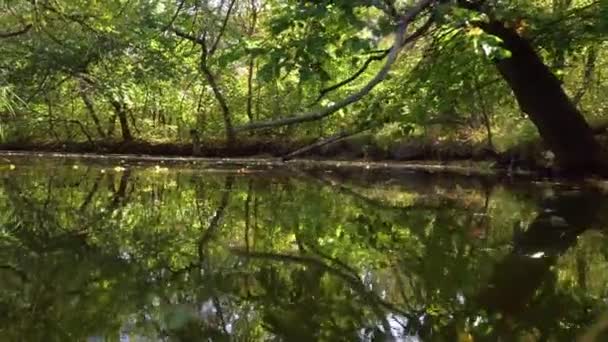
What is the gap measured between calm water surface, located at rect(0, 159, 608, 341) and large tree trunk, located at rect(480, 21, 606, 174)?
5.83ft

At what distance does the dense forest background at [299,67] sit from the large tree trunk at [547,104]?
2.0 inches

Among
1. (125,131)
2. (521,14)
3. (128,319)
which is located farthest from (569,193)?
(125,131)

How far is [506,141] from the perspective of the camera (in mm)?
15164

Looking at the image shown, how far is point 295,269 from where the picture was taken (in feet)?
13.5

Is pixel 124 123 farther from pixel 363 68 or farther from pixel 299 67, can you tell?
pixel 363 68

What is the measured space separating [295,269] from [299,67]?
133 centimetres

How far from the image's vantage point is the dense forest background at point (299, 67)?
4.67 metres

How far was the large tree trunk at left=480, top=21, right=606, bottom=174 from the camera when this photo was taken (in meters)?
8.45

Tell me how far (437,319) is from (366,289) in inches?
23.0

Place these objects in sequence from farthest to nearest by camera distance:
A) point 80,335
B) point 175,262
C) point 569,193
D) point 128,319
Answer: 1. point 569,193
2. point 175,262
3. point 128,319
4. point 80,335

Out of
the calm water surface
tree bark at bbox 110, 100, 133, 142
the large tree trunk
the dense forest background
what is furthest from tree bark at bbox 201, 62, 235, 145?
tree bark at bbox 110, 100, 133, 142

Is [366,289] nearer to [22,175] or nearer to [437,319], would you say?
[437,319]

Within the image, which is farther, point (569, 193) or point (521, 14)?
point (569, 193)

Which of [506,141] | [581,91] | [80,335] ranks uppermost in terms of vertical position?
[581,91]
